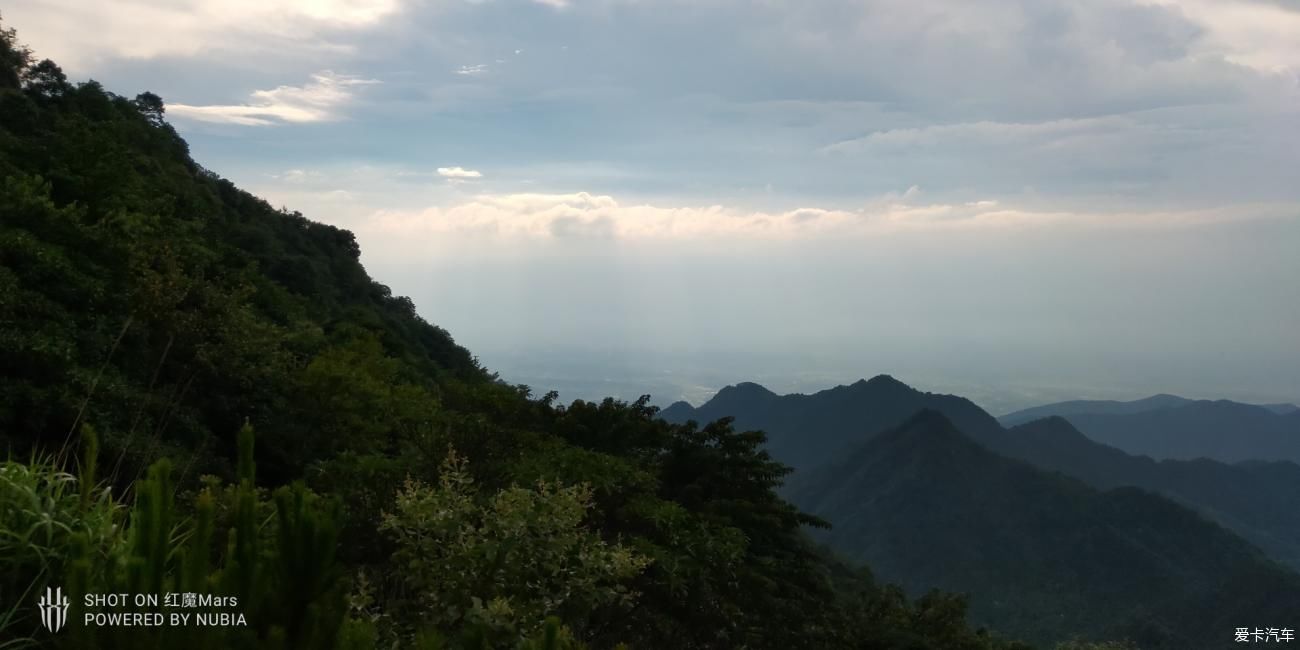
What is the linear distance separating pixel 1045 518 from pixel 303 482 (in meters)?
124

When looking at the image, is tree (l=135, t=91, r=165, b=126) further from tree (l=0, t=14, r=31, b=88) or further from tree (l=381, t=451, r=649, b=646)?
tree (l=381, t=451, r=649, b=646)

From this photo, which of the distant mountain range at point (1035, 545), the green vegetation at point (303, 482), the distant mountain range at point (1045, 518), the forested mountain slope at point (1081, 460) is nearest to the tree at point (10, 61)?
the green vegetation at point (303, 482)

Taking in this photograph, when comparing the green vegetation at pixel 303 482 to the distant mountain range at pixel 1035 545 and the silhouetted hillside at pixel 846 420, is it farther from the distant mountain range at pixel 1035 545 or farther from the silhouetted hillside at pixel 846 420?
the silhouetted hillside at pixel 846 420

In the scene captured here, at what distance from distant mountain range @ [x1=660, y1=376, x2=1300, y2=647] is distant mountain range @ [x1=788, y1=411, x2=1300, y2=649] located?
0.22 m

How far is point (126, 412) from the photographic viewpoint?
11.8 meters

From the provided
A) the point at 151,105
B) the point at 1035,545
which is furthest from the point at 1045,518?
the point at 151,105

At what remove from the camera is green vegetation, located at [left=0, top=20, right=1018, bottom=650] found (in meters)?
3.66

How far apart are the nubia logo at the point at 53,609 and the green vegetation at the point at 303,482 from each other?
0.14 m

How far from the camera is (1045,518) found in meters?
110

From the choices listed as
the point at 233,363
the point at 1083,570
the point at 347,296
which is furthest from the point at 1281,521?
the point at 233,363

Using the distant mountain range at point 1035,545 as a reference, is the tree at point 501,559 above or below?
above

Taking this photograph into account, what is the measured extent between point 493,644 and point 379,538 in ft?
12.2

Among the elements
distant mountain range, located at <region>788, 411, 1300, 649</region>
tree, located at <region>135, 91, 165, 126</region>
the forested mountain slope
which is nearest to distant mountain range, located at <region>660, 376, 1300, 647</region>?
distant mountain range, located at <region>788, 411, 1300, 649</region>

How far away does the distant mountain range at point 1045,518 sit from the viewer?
8938 centimetres
